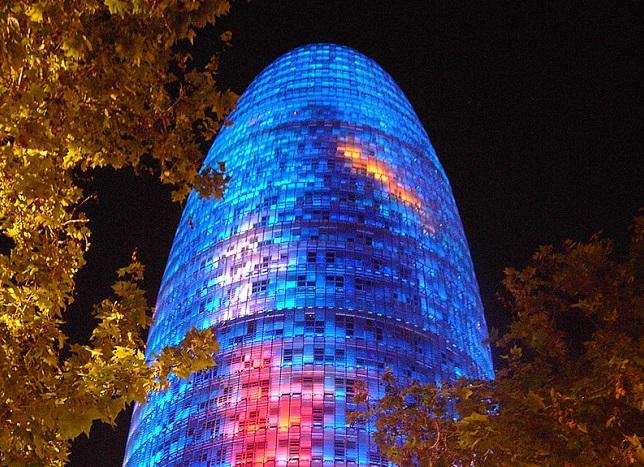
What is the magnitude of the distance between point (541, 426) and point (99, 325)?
307 inches

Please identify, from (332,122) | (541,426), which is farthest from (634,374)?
(332,122)

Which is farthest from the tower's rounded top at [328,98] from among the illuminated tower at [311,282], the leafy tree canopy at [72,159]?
the leafy tree canopy at [72,159]

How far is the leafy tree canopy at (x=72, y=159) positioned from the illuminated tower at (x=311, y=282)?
45309 mm

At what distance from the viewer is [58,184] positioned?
30.9 ft

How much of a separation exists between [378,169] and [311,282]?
1504 centimetres

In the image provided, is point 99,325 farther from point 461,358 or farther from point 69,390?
point 461,358

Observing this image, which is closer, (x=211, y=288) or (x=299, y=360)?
(x=299, y=360)

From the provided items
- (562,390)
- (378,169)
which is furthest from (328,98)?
(562,390)

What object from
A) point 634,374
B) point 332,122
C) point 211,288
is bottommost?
point 634,374

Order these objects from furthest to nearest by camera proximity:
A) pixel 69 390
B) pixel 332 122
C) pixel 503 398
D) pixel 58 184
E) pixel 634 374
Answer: pixel 332 122 → pixel 503 398 → pixel 634 374 → pixel 58 184 → pixel 69 390

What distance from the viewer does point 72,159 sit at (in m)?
9.41

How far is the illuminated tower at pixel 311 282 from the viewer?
55.6 m

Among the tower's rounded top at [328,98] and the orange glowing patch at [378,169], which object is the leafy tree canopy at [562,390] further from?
the tower's rounded top at [328,98]

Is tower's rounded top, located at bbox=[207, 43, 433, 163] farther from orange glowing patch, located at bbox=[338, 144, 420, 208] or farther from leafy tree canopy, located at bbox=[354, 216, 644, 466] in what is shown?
leafy tree canopy, located at bbox=[354, 216, 644, 466]
